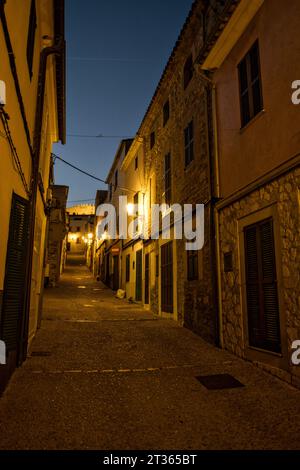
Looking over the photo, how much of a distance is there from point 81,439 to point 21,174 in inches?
153

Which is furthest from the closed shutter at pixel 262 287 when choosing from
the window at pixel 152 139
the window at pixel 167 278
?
the window at pixel 152 139

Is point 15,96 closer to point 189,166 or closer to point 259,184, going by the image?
point 259,184

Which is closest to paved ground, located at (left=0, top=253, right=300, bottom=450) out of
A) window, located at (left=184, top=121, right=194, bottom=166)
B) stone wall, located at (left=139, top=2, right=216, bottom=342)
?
stone wall, located at (left=139, top=2, right=216, bottom=342)

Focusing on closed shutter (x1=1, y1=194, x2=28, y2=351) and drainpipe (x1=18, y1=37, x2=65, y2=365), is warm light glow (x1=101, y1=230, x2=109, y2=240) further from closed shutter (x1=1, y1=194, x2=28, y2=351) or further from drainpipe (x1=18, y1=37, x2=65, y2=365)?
closed shutter (x1=1, y1=194, x2=28, y2=351)

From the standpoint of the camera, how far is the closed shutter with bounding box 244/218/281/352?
17.5 feet

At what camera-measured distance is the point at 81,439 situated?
308 centimetres

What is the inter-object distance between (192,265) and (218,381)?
420 centimetres

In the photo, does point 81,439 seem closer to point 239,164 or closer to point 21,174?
point 21,174

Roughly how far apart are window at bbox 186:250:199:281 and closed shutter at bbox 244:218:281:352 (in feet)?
8.13


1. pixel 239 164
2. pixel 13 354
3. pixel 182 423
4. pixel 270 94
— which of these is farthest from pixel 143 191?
pixel 182 423

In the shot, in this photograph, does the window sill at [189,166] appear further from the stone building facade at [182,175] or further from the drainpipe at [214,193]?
the drainpipe at [214,193]

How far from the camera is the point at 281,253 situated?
16.9 ft

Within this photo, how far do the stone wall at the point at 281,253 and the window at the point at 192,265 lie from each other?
5.53 ft

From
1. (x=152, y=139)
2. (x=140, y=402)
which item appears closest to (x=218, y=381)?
(x=140, y=402)
